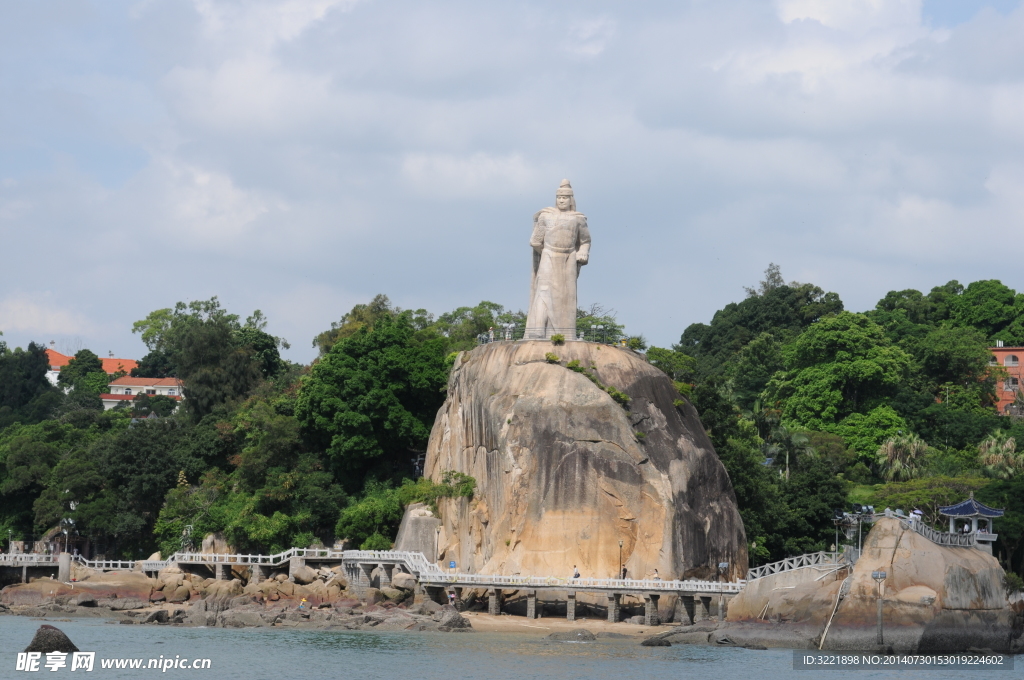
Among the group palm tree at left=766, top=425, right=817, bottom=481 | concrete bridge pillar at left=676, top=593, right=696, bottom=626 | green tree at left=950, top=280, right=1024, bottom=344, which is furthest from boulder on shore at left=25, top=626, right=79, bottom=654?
green tree at left=950, top=280, right=1024, bottom=344

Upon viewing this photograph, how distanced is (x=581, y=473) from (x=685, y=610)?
259 inches

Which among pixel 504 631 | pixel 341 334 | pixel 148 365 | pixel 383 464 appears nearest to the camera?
pixel 504 631

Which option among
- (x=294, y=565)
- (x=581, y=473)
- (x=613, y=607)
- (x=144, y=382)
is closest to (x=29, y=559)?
(x=294, y=565)

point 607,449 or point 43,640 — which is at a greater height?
point 607,449

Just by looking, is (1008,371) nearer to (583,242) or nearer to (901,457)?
(901,457)

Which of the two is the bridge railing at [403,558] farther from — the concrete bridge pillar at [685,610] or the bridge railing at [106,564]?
the bridge railing at [106,564]

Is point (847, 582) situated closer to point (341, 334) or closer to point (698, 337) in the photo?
point (341, 334)

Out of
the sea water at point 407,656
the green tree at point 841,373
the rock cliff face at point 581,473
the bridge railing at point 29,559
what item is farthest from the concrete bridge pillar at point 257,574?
the green tree at point 841,373

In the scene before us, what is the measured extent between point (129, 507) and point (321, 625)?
66.6 ft

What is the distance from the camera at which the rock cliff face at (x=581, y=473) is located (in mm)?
53562

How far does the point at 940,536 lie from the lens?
4625cm

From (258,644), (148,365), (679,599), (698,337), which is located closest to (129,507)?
(258,644)

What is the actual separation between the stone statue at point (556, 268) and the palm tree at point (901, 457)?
66.6ft

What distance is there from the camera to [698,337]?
374 feet
